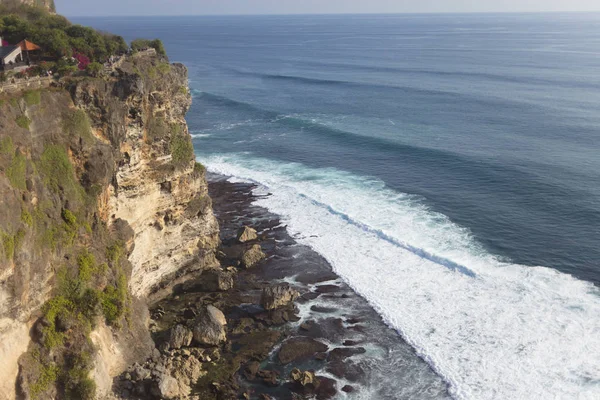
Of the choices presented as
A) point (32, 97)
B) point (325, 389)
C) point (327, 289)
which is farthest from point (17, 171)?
point (327, 289)

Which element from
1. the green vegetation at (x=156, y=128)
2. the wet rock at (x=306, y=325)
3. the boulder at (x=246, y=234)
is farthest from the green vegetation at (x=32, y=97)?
the boulder at (x=246, y=234)

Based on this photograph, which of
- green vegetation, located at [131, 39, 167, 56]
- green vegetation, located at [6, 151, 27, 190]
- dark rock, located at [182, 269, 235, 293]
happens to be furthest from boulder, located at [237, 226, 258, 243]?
green vegetation, located at [6, 151, 27, 190]

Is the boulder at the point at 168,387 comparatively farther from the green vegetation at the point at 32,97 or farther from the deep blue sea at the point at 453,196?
the green vegetation at the point at 32,97

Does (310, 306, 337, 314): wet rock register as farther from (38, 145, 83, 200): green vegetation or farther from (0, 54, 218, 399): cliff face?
(38, 145, 83, 200): green vegetation

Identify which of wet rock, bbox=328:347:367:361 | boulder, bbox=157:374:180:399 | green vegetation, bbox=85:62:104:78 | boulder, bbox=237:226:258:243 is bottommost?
wet rock, bbox=328:347:367:361

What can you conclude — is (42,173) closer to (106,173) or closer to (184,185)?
(106,173)

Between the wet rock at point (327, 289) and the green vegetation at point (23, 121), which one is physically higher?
the green vegetation at point (23, 121)
